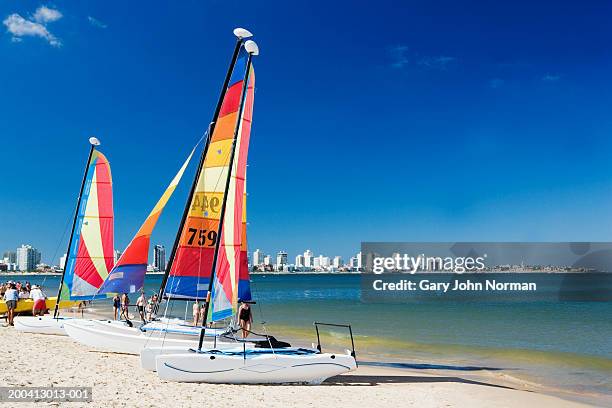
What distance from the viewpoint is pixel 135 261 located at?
1678 centimetres

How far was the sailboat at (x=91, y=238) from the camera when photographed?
1936 cm

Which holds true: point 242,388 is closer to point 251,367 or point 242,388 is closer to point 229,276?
point 251,367

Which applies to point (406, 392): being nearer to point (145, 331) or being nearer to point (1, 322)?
point (145, 331)

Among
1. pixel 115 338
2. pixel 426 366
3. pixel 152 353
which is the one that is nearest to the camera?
pixel 152 353

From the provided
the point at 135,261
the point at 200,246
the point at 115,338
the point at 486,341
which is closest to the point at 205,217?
the point at 200,246

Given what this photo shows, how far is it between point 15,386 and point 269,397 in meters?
4.42

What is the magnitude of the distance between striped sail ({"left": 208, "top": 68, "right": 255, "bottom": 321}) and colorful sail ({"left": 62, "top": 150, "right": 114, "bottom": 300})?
373 inches

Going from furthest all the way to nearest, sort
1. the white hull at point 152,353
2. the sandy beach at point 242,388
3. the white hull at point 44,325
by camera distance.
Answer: the white hull at point 44,325, the white hull at point 152,353, the sandy beach at point 242,388

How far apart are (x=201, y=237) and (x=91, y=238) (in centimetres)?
837

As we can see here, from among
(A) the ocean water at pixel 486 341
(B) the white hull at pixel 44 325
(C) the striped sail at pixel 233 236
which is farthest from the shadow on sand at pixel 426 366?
(B) the white hull at pixel 44 325

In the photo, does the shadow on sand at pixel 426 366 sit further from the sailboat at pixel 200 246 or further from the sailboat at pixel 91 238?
the sailboat at pixel 91 238

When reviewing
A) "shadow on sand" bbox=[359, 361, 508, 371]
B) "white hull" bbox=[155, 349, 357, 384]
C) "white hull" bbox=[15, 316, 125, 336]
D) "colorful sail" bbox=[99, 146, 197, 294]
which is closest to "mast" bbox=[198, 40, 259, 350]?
"white hull" bbox=[155, 349, 357, 384]

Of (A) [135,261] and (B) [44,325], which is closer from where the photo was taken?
(A) [135,261]

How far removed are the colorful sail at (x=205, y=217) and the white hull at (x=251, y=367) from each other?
2704 millimetres
